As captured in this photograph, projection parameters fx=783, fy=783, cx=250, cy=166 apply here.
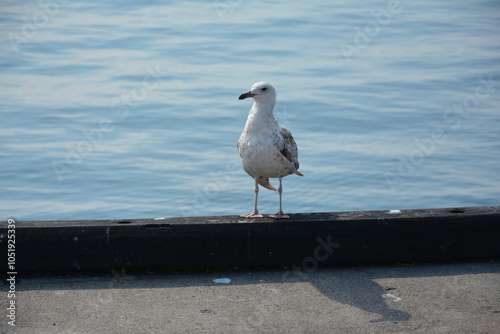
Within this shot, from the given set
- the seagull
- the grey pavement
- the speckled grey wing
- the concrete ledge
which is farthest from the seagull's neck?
the grey pavement

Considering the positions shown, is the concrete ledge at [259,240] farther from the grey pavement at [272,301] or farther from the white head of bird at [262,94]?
the white head of bird at [262,94]

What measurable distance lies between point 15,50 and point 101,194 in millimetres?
9775

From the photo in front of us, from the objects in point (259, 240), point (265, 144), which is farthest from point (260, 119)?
point (259, 240)

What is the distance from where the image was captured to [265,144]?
6914mm

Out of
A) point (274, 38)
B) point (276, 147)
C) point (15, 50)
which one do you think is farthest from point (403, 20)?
point (276, 147)

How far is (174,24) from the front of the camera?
23.8 meters

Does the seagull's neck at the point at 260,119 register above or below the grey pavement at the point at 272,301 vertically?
above

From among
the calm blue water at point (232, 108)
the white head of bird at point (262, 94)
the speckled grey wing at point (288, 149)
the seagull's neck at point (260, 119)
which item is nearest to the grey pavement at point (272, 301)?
the speckled grey wing at point (288, 149)

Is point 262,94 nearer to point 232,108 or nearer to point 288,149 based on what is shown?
point 288,149

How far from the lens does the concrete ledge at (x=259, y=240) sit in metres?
5.93

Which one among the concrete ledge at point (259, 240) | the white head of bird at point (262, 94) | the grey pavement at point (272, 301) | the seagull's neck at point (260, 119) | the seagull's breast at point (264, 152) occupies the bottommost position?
the grey pavement at point (272, 301)

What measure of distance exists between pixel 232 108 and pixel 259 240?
33.8ft

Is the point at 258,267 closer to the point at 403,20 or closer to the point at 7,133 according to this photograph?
the point at 7,133

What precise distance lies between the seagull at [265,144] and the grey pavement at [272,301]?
1.20m
